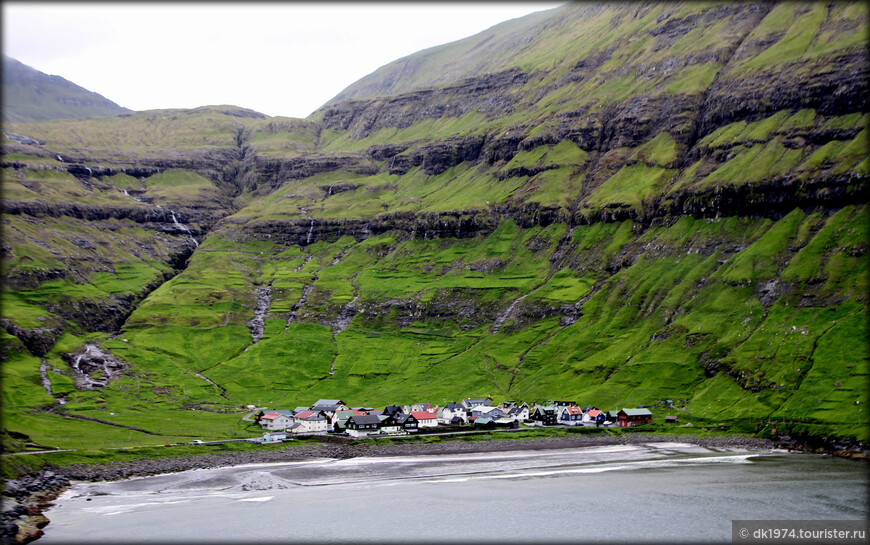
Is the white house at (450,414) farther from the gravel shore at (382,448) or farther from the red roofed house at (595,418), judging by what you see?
the red roofed house at (595,418)

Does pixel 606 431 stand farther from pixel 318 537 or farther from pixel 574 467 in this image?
pixel 318 537

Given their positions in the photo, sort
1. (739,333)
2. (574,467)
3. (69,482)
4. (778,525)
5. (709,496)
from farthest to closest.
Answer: (739,333)
(574,467)
(69,482)
(709,496)
(778,525)

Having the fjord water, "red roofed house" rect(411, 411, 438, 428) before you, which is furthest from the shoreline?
"red roofed house" rect(411, 411, 438, 428)

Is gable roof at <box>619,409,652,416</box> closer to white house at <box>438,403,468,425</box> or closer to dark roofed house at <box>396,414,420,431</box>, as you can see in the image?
white house at <box>438,403,468,425</box>

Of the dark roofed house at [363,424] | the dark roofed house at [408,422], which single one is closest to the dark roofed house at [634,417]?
the dark roofed house at [408,422]

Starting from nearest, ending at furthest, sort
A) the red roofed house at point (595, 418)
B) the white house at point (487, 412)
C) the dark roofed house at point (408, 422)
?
1. the dark roofed house at point (408, 422)
2. the red roofed house at point (595, 418)
3. the white house at point (487, 412)

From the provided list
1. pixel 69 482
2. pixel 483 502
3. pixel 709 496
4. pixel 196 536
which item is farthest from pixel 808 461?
pixel 69 482

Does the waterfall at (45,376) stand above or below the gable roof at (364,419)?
above
